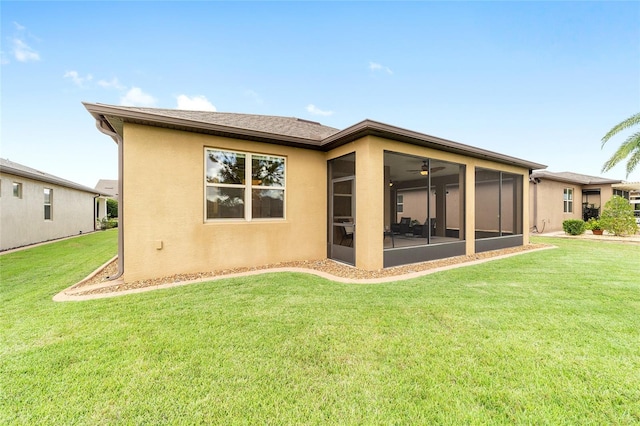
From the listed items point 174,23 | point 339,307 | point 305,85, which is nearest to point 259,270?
point 339,307

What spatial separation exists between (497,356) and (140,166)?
266 inches

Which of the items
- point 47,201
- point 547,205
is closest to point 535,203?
point 547,205

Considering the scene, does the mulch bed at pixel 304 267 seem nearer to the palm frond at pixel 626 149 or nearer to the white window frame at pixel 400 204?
the palm frond at pixel 626 149

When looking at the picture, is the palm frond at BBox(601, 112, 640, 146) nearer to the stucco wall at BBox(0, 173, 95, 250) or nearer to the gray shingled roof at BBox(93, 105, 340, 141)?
the gray shingled roof at BBox(93, 105, 340, 141)

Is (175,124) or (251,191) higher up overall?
(175,124)

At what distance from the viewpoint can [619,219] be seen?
13484 millimetres

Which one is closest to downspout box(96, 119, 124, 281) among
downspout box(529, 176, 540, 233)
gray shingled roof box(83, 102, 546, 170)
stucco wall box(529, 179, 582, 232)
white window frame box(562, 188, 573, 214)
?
gray shingled roof box(83, 102, 546, 170)

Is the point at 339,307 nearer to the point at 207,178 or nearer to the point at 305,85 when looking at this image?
the point at 207,178

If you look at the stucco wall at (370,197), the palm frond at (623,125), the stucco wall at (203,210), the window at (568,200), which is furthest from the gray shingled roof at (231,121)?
the window at (568,200)

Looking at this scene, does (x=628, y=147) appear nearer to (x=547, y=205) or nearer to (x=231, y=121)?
(x=547, y=205)

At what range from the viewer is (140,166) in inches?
218

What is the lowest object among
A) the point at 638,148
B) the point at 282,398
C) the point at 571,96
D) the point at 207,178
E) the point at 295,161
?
the point at 282,398

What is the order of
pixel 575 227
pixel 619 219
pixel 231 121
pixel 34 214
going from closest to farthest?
1. pixel 231 121
2. pixel 34 214
3. pixel 619 219
4. pixel 575 227

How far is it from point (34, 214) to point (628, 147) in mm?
26383
